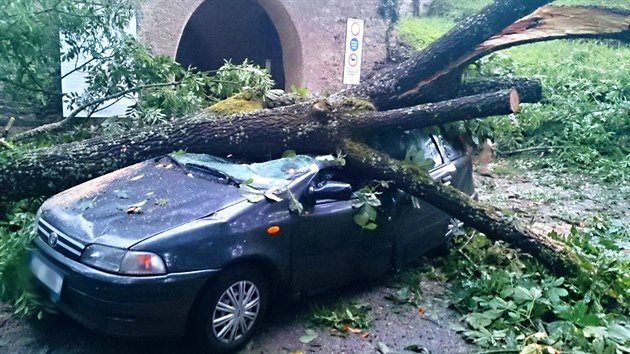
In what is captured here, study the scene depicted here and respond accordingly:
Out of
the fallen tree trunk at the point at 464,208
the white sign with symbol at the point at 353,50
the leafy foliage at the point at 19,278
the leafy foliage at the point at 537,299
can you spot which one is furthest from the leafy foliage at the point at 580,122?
the leafy foliage at the point at 19,278

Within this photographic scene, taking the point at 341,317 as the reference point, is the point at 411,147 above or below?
above

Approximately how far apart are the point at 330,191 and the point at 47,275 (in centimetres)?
205

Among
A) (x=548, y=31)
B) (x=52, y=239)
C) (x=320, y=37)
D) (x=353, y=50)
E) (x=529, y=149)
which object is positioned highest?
(x=548, y=31)

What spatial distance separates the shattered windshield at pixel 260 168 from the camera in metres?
4.36

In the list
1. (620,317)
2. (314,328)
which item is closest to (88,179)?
(314,328)

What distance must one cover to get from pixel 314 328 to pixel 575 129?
27.1ft

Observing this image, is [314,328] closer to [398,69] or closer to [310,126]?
[310,126]

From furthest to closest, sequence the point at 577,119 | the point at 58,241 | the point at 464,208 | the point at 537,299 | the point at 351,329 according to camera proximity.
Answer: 1. the point at 577,119
2. the point at 464,208
3. the point at 537,299
4. the point at 351,329
5. the point at 58,241

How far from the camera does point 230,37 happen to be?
14.6 m

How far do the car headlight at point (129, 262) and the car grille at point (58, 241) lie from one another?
21cm

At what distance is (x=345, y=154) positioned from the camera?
5133 mm

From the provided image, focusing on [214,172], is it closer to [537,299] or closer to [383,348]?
[383,348]

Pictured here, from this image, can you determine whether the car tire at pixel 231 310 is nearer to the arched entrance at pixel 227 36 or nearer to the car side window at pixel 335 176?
the car side window at pixel 335 176

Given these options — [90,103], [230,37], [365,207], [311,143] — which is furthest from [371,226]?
[230,37]
